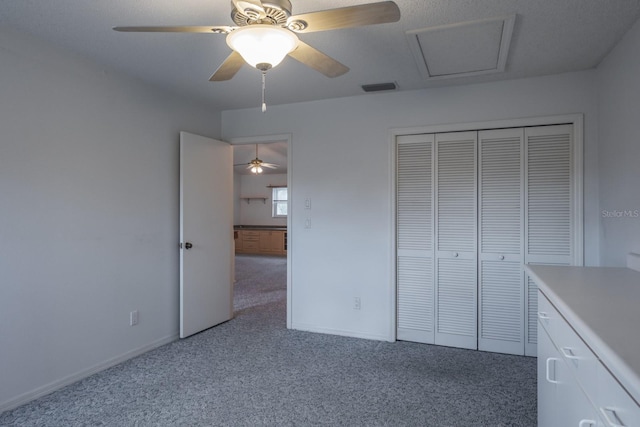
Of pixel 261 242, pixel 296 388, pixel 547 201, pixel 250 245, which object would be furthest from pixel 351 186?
pixel 250 245

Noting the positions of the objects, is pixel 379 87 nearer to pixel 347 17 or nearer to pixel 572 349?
pixel 347 17

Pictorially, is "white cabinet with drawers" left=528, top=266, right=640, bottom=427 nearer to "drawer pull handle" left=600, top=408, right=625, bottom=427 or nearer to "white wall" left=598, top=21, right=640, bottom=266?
"drawer pull handle" left=600, top=408, right=625, bottom=427

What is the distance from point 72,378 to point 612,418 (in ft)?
9.78

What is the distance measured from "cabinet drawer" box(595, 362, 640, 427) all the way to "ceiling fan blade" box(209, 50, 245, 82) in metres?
1.82

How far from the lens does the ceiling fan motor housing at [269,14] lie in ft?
4.74

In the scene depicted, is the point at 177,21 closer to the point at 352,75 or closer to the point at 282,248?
the point at 352,75

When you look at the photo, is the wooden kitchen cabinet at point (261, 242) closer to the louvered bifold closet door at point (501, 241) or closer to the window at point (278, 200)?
the window at point (278, 200)

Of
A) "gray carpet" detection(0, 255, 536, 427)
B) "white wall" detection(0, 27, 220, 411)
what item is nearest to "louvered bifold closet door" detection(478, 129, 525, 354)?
"gray carpet" detection(0, 255, 536, 427)

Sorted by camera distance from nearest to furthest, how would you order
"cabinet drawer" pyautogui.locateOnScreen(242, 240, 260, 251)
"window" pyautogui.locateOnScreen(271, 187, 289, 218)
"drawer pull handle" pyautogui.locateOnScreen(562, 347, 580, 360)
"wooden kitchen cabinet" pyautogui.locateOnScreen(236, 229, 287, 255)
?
"drawer pull handle" pyautogui.locateOnScreen(562, 347, 580, 360) → "wooden kitchen cabinet" pyautogui.locateOnScreen(236, 229, 287, 255) → "cabinet drawer" pyautogui.locateOnScreen(242, 240, 260, 251) → "window" pyautogui.locateOnScreen(271, 187, 289, 218)

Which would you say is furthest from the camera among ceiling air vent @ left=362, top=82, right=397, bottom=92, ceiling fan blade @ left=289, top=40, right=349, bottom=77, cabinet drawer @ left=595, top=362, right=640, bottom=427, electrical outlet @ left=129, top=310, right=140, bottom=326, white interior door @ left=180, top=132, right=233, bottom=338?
white interior door @ left=180, top=132, right=233, bottom=338

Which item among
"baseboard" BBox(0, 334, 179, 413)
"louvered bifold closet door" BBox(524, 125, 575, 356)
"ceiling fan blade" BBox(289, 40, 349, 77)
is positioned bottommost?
"baseboard" BBox(0, 334, 179, 413)

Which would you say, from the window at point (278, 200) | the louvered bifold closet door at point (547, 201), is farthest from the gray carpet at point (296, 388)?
the window at point (278, 200)

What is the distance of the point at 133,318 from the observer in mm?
3094

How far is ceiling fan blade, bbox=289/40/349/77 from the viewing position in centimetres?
177
